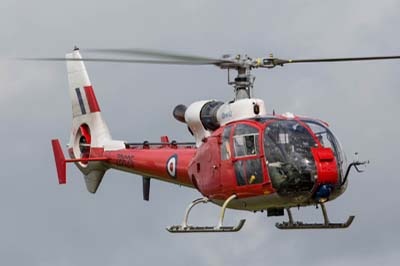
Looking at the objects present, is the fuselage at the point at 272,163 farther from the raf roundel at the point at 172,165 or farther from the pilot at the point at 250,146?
the raf roundel at the point at 172,165

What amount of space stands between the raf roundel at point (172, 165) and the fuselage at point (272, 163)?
2070 millimetres

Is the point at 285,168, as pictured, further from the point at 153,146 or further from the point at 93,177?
the point at 93,177

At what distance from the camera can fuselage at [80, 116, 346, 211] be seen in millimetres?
28672

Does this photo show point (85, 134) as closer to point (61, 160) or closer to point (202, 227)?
point (61, 160)

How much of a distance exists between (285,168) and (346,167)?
1.67m

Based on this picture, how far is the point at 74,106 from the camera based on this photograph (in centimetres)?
3834

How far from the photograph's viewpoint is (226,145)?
2975 centimetres

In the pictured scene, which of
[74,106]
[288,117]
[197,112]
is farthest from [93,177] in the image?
[288,117]

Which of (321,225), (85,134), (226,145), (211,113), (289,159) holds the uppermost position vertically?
(211,113)

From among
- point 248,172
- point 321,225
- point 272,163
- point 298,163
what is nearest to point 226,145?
point 248,172

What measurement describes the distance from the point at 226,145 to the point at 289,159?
1731mm

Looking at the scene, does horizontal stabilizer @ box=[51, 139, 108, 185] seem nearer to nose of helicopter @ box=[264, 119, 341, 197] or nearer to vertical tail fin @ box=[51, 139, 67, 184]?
vertical tail fin @ box=[51, 139, 67, 184]

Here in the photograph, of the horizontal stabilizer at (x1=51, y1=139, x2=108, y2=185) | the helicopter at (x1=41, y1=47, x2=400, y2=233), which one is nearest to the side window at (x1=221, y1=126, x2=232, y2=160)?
the helicopter at (x1=41, y1=47, x2=400, y2=233)

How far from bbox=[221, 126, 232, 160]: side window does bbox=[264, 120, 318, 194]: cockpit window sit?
3.37ft
